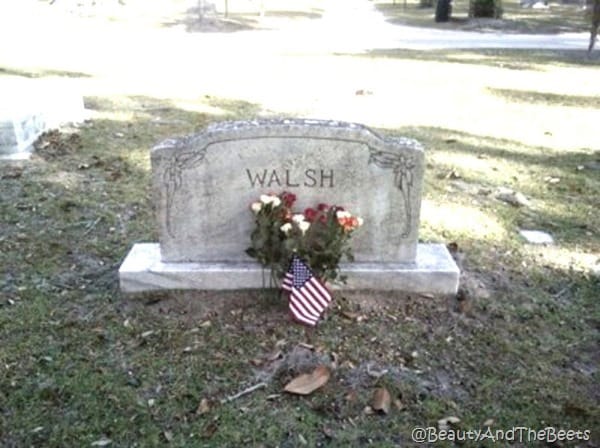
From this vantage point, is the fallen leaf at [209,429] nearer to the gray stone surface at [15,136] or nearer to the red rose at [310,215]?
the red rose at [310,215]

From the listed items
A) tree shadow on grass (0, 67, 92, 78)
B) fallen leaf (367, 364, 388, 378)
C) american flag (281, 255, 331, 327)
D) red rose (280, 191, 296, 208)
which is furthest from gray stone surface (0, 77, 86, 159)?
fallen leaf (367, 364, 388, 378)

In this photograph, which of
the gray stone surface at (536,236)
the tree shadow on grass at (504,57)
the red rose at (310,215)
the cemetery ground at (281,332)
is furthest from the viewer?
the tree shadow on grass at (504,57)

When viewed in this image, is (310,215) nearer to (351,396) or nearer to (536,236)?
(351,396)

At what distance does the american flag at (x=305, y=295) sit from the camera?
140 inches

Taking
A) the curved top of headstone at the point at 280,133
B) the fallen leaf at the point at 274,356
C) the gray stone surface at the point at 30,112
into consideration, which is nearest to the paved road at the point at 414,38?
the gray stone surface at the point at 30,112

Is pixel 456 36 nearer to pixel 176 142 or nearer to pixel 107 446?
pixel 176 142

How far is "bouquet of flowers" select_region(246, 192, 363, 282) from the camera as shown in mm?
3568

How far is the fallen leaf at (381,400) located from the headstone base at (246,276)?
0.92m

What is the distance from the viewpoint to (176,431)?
9.35 feet

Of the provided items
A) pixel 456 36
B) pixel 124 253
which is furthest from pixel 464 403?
pixel 456 36

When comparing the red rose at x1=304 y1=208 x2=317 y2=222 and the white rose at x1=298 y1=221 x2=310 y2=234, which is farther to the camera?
the red rose at x1=304 y1=208 x2=317 y2=222

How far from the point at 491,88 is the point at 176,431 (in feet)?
Result: 29.8

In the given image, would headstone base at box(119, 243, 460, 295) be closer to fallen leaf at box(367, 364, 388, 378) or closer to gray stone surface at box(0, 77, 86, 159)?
fallen leaf at box(367, 364, 388, 378)

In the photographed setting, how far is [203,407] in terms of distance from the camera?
9.78ft
